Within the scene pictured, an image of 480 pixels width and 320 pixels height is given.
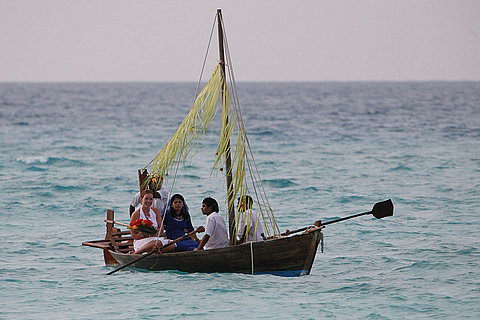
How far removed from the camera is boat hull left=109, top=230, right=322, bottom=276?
12.7 metres

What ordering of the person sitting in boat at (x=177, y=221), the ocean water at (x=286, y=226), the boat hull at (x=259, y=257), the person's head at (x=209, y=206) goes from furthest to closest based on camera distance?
the person sitting in boat at (x=177, y=221), the person's head at (x=209, y=206), the boat hull at (x=259, y=257), the ocean water at (x=286, y=226)

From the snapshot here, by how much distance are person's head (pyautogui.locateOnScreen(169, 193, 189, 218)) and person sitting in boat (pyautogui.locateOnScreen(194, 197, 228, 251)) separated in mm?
859

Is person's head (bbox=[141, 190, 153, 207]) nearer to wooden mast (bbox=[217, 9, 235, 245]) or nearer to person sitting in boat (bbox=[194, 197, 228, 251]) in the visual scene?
person sitting in boat (bbox=[194, 197, 228, 251])

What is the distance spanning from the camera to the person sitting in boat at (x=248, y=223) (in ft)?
43.1

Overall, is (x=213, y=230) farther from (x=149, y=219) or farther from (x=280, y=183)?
(x=280, y=183)

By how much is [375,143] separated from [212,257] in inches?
1201

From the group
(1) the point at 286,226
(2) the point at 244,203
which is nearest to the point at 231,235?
(2) the point at 244,203

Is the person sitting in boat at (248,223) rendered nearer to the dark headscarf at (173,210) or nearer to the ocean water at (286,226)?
the ocean water at (286,226)

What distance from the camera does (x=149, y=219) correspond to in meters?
13.9

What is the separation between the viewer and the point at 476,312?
12.1 meters

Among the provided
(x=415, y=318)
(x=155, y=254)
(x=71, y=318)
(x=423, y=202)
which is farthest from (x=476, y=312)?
(x=423, y=202)

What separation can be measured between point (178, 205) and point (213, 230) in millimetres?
1180

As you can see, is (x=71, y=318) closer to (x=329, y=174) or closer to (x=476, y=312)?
(x=476, y=312)

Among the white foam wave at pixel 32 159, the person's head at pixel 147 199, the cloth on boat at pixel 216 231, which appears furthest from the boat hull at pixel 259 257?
the white foam wave at pixel 32 159
